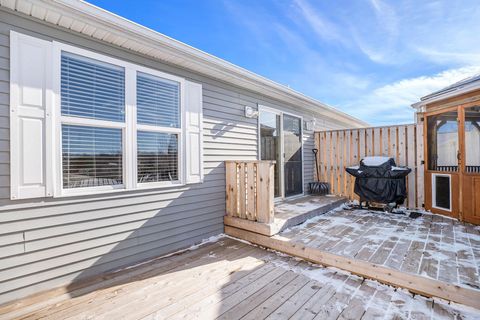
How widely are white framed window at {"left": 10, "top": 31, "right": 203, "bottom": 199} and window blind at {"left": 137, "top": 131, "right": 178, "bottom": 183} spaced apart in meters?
0.01

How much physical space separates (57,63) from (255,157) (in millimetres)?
3365

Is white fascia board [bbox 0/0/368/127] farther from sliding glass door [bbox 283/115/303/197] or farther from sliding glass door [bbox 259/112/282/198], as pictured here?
sliding glass door [bbox 283/115/303/197]

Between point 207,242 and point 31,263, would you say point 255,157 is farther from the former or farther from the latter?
point 31,263

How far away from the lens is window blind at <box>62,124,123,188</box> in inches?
95.0

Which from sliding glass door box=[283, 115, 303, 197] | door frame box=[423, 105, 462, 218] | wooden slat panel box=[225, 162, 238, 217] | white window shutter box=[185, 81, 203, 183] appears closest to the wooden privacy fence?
door frame box=[423, 105, 462, 218]

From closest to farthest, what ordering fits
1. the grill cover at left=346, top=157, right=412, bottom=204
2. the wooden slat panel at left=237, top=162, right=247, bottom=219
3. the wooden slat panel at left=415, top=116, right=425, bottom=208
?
the wooden slat panel at left=237, top=162, right=247, bottom=219, the grill cover at left=346, top=157, right=412, bottom=204, the wooden slat panel at left=415, top=116, right=425, bottom=208

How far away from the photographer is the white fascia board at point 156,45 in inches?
84.9

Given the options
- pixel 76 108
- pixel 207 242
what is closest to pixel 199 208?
pixel 207 242

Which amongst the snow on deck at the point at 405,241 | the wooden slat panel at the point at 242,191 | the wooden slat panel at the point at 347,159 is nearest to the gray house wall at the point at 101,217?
the wooden slat panel at the point at 242,191

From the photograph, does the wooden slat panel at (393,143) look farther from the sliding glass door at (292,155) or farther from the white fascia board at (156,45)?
the white fascia board at (156,45)

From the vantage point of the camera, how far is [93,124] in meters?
2.55

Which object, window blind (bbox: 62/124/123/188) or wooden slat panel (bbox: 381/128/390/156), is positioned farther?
wooden slat panel (bbox: 381/128/390/156)

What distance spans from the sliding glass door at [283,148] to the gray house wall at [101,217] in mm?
971

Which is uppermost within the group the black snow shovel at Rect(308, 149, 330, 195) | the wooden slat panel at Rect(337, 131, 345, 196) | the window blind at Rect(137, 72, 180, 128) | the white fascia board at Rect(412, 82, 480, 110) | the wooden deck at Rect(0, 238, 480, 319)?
the white fascia board at Rect(412, 82, 480, 110)
